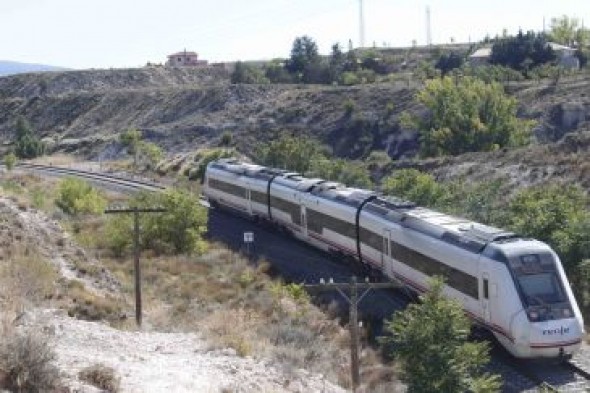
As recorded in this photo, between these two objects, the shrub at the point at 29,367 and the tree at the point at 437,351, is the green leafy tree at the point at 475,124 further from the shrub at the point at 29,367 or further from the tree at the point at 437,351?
the shrub at the point at 29,367

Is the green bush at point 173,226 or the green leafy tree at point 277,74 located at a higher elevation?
the green leafy tree at point 277,74

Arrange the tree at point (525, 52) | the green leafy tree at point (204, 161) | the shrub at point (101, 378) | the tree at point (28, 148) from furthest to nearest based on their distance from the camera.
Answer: the tree at point (525, 52)
the tree at point (28, 148)
the green leafy tree at point (204, 161)
the shrub at point (101, 378)

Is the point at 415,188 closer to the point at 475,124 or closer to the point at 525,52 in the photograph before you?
the point at 475,124

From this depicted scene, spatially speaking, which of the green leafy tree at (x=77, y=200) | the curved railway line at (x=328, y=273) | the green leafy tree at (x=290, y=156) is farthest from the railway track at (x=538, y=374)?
the green leafy tree at (x=290, y=156)

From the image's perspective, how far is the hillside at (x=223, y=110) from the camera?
271 feet

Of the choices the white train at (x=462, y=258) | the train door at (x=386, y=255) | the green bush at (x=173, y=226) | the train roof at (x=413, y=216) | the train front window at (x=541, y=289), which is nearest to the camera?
the white train at (x=462, y=258)

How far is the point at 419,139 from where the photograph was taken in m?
80.4

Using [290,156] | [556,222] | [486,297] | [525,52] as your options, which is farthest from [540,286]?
[525,52]

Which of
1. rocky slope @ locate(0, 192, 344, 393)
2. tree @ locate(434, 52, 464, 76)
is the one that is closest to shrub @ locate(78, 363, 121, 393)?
rocky slope @ locate(0, 192, 344, 393)

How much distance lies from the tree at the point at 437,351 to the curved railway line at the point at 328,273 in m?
2.23

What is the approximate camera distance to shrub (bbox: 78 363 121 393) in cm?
1476

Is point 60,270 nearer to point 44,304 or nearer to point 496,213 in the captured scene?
point 44,304

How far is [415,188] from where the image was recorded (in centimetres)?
3881

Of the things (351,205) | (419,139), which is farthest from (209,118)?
(351,205)
